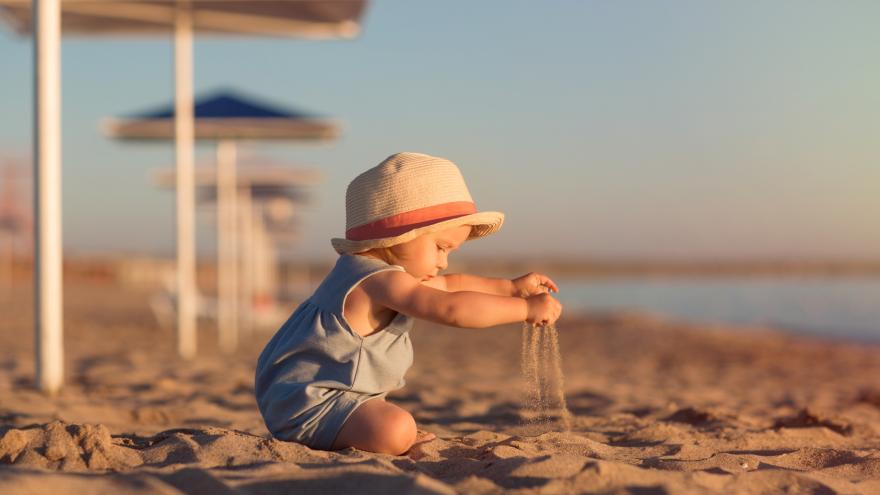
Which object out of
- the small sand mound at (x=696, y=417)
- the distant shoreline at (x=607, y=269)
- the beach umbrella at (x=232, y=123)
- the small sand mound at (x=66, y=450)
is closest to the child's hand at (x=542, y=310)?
the small sand mound at (x=66, y=450)

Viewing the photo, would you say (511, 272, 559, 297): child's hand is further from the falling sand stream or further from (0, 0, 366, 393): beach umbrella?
(0, 0, 366, 393): beach umbrella

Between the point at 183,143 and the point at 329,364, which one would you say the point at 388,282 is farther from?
the point at 183,143

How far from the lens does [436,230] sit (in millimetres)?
2975

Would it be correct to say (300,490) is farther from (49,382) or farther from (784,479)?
(49,382)

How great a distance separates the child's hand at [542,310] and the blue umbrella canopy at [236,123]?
7625 millimetres

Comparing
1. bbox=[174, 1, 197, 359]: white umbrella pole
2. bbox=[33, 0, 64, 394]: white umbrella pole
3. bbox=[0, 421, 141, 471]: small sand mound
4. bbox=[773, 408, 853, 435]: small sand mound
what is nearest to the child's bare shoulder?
bbox=[0, 421, 141, 471]: small sand mound

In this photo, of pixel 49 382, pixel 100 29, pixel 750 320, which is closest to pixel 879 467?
pixel 49 382

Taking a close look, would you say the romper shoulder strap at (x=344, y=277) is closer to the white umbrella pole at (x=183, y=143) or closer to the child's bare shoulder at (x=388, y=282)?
the child's bare shoulder at (x=388, y=282)

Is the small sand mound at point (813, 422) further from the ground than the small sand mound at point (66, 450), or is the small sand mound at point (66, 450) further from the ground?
the small sand mound at point (66, 450)

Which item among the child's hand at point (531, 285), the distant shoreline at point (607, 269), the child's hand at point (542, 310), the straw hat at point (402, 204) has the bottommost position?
the distant shoreline at point (607, 269)

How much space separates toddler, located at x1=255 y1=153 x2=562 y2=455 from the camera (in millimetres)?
2900

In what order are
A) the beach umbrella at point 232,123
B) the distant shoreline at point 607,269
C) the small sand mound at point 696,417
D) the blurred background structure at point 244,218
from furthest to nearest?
the distant shoreline at point 607,269, the blurred background structure at point 244,218, the beach umbrella at point 232,123, the small sand mound at point 696,417

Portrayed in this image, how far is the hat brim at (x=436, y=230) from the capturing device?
2926mm

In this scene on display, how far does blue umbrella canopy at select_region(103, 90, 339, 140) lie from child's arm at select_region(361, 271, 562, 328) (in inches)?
297
